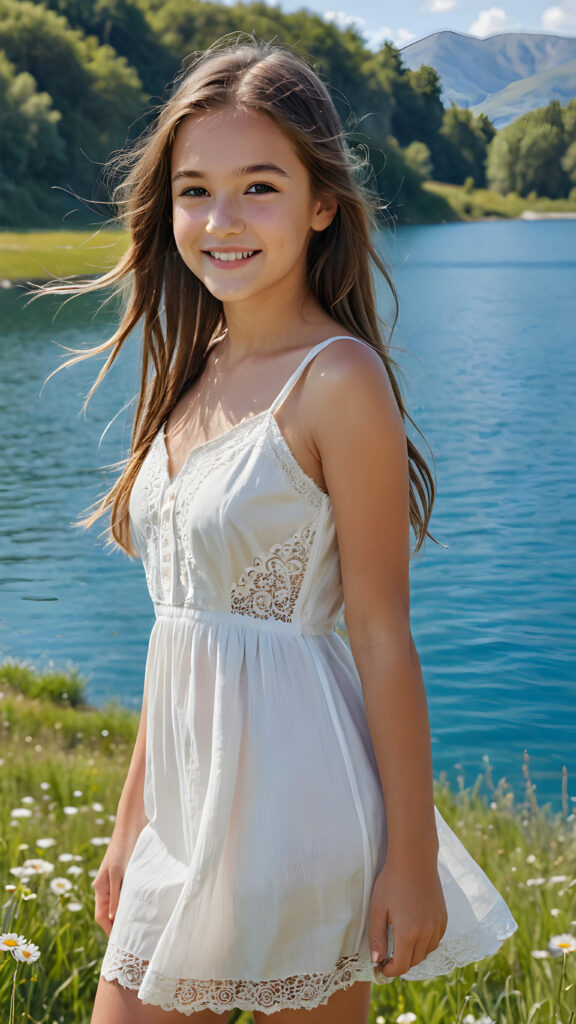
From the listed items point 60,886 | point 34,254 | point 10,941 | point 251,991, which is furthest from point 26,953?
point 34,254

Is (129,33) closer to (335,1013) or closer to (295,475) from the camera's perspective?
(295,475)

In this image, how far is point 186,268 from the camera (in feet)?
5.50

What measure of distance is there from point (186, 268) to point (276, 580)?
2.02 ft

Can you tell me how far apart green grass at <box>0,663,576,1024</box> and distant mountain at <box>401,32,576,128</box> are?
205 centimetres

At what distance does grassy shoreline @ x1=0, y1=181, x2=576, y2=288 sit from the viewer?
16.4 meters

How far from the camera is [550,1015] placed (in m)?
1.86

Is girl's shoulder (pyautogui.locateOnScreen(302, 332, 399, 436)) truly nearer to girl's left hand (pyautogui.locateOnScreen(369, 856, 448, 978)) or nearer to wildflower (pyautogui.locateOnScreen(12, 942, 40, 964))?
Answer: girl's left hand (pyautogui.locateOnScreen(369, 856, 448, 978))

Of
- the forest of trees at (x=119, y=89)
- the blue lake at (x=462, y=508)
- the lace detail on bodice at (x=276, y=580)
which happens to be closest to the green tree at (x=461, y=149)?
the forest of trees at (x=119, y=89)

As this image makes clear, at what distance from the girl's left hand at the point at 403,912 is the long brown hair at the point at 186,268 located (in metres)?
0.53

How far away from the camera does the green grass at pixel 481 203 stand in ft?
53.8

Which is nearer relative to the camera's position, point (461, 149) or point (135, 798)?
point (135, 798)

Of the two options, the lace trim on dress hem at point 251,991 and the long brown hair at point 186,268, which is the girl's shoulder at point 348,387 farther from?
the lace trim on dress hem at point 251,991

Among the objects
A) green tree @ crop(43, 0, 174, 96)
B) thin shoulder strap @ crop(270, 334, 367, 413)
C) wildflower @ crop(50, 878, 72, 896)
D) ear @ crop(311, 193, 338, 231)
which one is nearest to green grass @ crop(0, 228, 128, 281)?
green tree @ crop(43, 0, 174, 96)

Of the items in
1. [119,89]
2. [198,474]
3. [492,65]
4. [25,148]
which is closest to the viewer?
[198,474]
